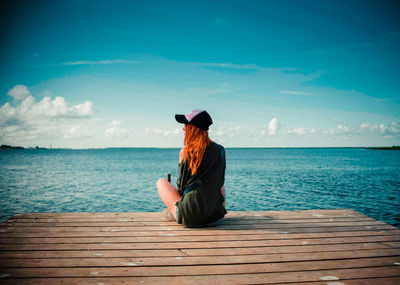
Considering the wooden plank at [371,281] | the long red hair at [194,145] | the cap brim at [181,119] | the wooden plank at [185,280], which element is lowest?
the wooden plank at [185,280]

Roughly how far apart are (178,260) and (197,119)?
181 centimetres

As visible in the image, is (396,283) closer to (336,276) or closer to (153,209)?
(336,276)

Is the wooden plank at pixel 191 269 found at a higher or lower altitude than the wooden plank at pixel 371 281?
lower

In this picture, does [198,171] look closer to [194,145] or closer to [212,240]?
[194,145]

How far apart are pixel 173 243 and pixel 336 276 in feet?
6.09

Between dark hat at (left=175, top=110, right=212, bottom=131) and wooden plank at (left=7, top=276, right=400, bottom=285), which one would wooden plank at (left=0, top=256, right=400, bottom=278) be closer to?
wooden plank at (left=7, top=276, right=400, bottom=285)

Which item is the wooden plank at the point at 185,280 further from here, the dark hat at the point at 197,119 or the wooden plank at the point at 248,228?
the dark hat at the point at 197,119

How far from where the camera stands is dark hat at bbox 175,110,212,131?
135 inches

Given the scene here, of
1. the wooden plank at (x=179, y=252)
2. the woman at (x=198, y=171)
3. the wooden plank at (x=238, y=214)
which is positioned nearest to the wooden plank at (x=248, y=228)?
the woman at (x=198, y=171)

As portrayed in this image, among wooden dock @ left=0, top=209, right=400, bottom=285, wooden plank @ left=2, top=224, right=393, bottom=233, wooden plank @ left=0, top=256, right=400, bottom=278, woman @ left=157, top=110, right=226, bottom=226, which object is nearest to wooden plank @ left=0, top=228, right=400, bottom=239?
wooden dock @ left=0, top=209, right=400, bottom=285

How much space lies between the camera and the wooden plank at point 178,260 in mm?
2562

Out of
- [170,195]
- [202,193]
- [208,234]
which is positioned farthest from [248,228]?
[170,195]

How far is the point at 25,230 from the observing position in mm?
3578

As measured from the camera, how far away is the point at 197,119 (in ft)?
11.3
